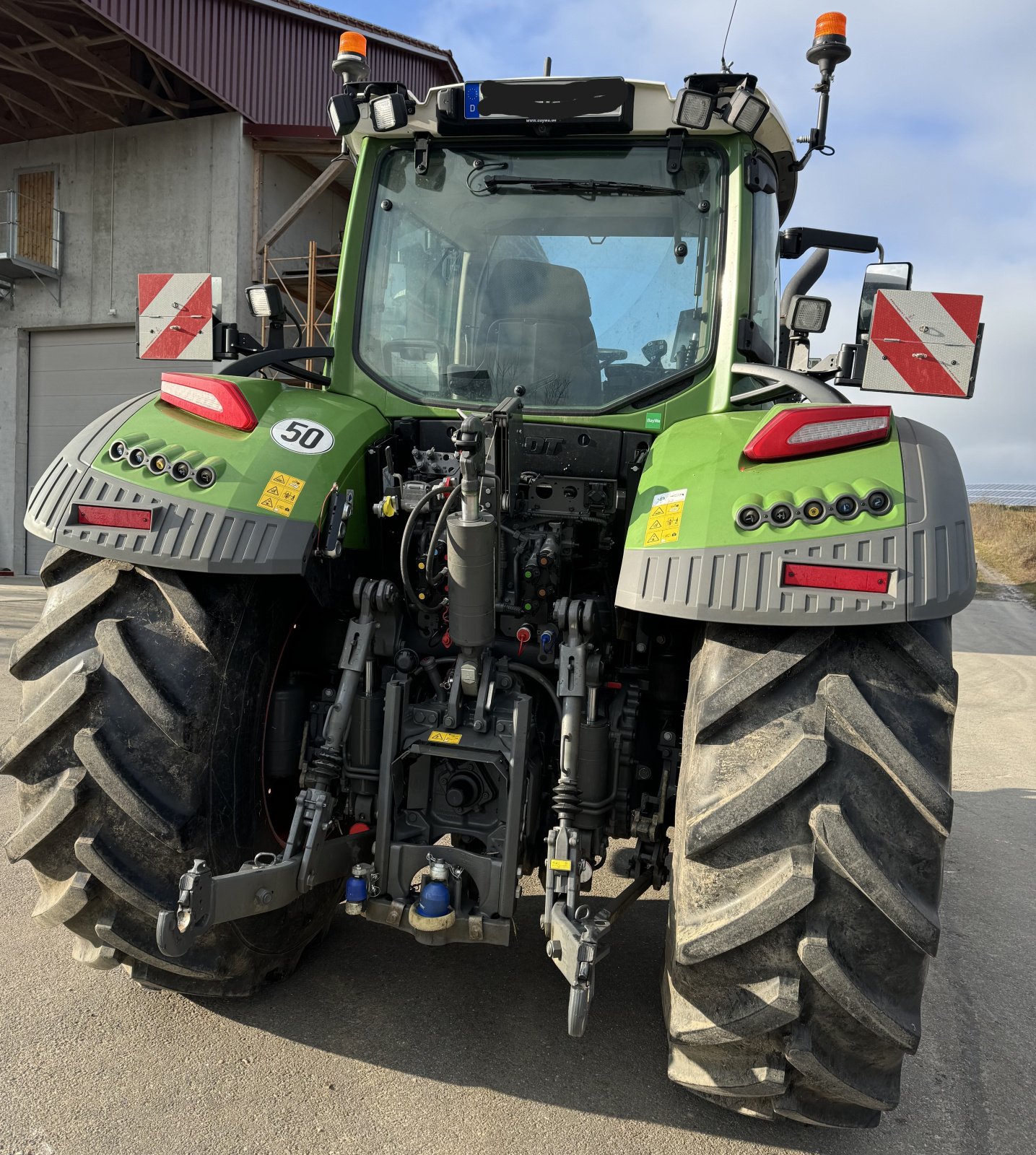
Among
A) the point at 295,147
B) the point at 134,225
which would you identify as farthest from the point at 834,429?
the point at 134,225

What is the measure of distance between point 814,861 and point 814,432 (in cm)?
96

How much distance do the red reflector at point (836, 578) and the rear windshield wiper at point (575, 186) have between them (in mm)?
1508

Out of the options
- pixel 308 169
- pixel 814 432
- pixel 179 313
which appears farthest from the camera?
pixel 308 169

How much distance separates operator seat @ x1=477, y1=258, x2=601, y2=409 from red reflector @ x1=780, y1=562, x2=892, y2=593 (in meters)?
1.11

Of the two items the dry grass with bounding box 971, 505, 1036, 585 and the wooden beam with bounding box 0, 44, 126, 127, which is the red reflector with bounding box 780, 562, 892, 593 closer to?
the wooden beam with bounding box 0, 44, 126, 127

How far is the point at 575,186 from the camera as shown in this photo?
2.92m

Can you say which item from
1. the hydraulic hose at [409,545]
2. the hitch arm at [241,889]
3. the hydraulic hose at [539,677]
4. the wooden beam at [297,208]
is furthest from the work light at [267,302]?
the wooden beam at [297,208]

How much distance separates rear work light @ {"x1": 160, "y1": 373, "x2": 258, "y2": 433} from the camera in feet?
8.20

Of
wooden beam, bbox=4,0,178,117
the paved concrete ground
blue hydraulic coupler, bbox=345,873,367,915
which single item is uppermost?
wooden beam, bbox=4,0,178,117

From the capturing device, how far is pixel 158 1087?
2217 millimetres

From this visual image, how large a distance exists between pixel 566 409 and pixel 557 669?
829 mm

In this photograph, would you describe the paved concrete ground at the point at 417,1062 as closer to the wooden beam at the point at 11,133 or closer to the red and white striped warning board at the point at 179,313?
the red and white striped warning board at the point at 179,313

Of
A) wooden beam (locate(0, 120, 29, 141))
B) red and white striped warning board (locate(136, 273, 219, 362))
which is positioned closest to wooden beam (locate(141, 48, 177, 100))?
wooden beam (locate(0, 120, 29, 141))

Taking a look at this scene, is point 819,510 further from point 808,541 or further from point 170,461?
point 170,461
